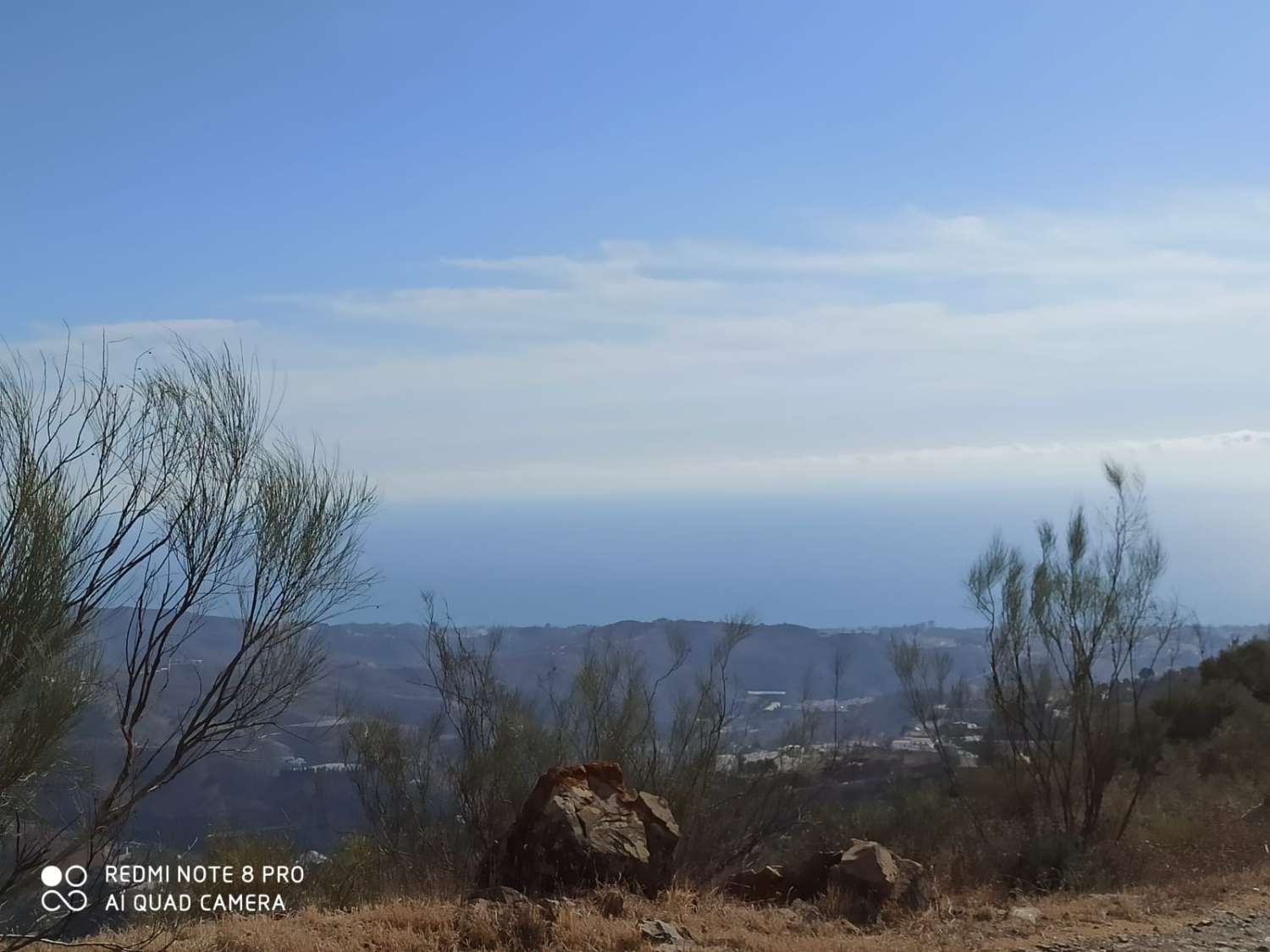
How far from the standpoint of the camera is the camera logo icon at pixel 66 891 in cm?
796

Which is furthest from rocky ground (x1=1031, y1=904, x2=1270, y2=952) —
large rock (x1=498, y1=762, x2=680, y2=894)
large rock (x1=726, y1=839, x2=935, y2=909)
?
large rock (x1=498, y1=762, x2=680, y2=894)

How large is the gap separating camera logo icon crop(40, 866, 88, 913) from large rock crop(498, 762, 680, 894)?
3.63 m

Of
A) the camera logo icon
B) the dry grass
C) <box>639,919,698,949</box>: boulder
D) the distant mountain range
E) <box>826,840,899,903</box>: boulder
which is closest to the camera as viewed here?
the camera logo icon

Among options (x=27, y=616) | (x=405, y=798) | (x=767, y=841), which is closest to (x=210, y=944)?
(x=27, y=616)

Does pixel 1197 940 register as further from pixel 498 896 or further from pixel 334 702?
pixel 334 702

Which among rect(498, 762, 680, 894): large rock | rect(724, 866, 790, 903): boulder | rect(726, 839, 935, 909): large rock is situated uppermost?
rect(498, 762, 680, 894): large rock

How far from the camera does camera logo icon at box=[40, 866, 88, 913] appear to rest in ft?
26.1

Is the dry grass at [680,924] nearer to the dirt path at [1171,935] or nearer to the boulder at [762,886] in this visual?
the dirt path at [1171,935]

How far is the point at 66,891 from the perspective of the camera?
8.77m

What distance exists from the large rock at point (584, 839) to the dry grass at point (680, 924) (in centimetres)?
35

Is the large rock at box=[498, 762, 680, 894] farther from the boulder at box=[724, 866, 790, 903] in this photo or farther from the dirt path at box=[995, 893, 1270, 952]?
the dirt path at box=[995, 893, 1270, 952]

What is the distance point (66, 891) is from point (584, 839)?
4.27 m

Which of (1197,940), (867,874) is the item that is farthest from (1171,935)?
(867,874)

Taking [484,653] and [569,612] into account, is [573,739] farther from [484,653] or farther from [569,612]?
[569,612]
